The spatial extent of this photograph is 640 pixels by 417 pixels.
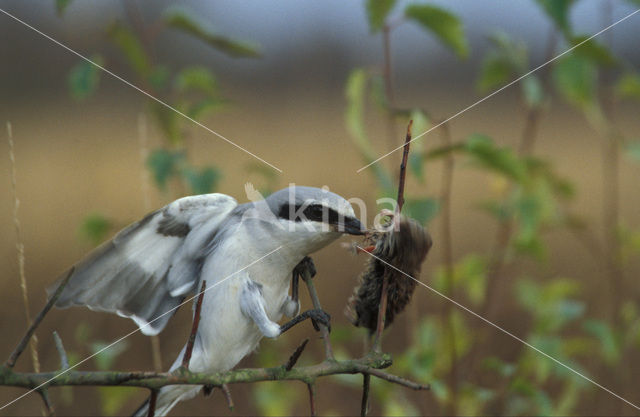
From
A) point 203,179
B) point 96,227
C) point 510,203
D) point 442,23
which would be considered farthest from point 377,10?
point 96,227

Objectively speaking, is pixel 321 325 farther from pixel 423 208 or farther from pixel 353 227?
pixel 423 208

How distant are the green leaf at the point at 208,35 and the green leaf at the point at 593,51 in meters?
0.52

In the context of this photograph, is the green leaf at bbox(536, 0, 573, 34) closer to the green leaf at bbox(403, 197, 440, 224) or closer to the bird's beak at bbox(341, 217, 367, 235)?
the green leaf at bbox(403, 197, 440, 224)

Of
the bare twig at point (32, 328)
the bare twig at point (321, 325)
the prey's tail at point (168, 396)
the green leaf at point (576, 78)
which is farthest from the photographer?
the green leaf at point (576, 78)

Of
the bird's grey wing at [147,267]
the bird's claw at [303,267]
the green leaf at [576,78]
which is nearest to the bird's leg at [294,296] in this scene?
the bird's claw at [303,267]

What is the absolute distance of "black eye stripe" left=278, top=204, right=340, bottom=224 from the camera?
2.40 ft

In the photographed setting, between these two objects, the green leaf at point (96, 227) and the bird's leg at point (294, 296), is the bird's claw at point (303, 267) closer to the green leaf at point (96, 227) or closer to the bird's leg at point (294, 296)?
the bird's leg at point (294, 296)

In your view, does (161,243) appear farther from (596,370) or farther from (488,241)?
(488,241)

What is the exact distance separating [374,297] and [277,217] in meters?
0.16

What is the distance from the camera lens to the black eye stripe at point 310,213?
2.40ft

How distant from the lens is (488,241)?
285 cm

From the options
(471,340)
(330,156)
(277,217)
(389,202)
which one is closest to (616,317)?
(471,340)

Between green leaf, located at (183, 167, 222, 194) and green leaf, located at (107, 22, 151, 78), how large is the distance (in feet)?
0.83


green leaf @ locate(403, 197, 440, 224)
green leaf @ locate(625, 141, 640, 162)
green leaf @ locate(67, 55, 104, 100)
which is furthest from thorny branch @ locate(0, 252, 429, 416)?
green leaf @ locate(625, 141, 640, 162)
